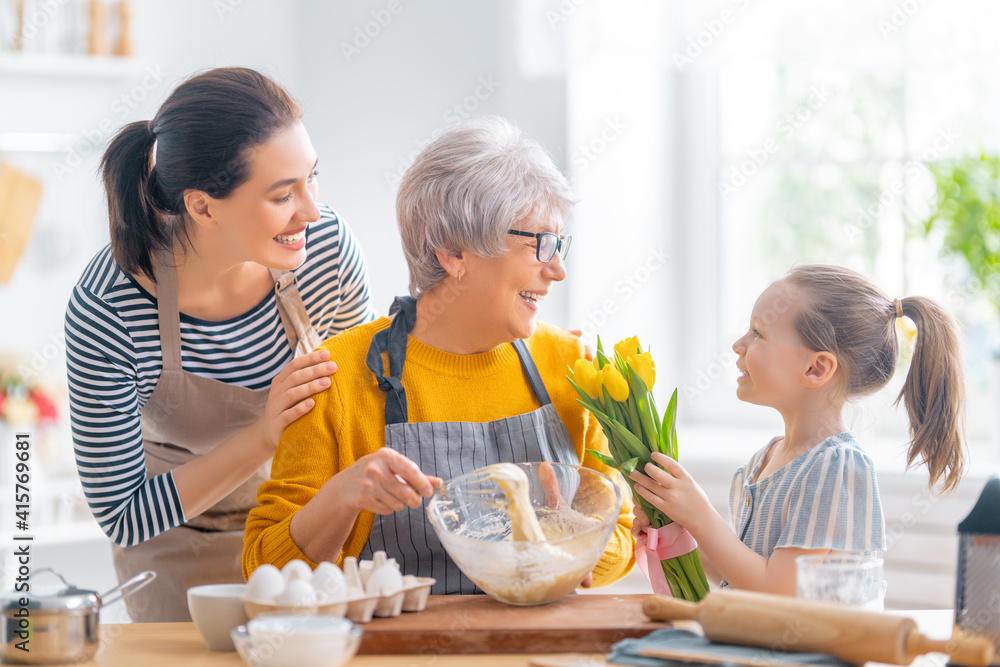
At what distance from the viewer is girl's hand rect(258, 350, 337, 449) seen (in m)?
1.63

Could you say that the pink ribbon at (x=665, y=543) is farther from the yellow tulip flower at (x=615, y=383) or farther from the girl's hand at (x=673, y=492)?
the yellow tulip flower at (x=615, y=383)

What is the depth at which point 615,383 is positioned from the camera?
154 cm

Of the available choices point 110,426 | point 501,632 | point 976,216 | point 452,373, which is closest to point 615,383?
point 452,373

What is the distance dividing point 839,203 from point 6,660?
3.12 m

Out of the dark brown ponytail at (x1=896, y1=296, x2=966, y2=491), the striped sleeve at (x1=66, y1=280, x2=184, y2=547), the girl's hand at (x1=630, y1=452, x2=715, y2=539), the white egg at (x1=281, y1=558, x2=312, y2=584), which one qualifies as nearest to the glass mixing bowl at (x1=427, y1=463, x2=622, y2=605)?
the girl's hand at (x1=630, y1=452, x2=715, y2=539)

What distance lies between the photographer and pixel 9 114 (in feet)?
10.2

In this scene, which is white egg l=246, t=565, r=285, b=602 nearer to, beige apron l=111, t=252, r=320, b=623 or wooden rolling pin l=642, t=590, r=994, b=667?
wooden rolling pin l=642, t=590, r=994, b=667

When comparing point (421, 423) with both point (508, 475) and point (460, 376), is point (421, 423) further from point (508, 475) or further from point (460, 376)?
point (508, 475)

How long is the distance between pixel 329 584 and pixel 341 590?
0.8 inches

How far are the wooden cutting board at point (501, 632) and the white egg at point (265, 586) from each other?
0.44 ft

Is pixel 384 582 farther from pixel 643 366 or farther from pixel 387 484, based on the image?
pixel 643 366

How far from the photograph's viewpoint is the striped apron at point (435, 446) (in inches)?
63.9

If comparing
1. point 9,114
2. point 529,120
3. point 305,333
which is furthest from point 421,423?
point 9,114

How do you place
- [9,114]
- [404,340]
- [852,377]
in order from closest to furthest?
[852,377] < [404,340] < [9,114]
